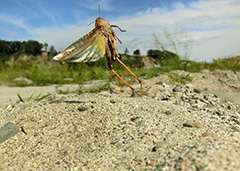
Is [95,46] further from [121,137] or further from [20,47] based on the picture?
[20,47]

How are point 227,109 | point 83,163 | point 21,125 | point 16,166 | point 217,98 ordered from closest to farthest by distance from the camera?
point 83,163, point 16,166, point 21,125, point 227,109, point 217,98

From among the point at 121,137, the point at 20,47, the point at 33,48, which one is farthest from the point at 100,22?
the point at 20,47

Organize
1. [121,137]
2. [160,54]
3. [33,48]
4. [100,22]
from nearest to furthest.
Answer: [121,137]
[100,22]
[160,54]
[33,48]

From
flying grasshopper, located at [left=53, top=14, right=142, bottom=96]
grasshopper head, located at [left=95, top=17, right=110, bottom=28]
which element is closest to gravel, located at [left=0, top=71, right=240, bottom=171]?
flying grasshopper, located at [left=53, top=14, right=142, bottom=96]

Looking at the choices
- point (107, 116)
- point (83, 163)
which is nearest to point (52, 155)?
point (83, 163)

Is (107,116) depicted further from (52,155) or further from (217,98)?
(217,98)

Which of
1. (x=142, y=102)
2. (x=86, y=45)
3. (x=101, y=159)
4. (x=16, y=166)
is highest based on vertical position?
(x=86, y=45)

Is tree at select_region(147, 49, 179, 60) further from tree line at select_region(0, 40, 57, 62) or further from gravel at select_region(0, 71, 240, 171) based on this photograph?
tree line at select_region(0, 40, 57, 62)

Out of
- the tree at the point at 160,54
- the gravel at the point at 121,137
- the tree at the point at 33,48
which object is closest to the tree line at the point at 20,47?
the tree at the point at 33,48
